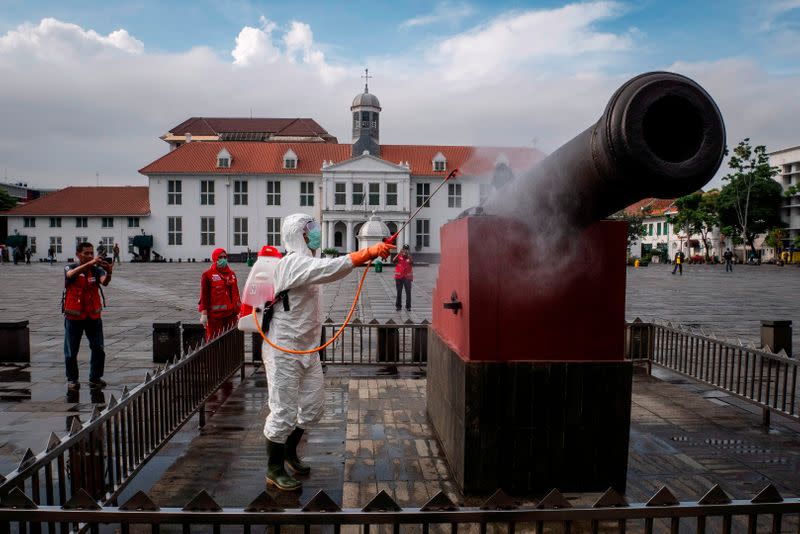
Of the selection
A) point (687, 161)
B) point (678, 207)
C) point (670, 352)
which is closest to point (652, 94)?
point (687, 161)

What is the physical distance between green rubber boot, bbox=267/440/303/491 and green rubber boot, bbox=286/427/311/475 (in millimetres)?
161

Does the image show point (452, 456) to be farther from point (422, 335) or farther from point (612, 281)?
point (422, 335)

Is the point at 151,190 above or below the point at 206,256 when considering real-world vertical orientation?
above

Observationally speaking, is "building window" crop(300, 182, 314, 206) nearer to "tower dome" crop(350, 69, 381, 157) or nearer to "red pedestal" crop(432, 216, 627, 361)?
"tower dome" crop(350, 69, 381, 157)

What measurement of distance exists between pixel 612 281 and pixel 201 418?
13.3ft

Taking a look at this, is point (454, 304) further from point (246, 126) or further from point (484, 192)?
point (246, 126)

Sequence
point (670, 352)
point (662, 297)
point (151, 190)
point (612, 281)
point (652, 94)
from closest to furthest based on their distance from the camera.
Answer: point (652, 94), point (612, 281), point (670, 352), point (662, 297), point (151, 190)

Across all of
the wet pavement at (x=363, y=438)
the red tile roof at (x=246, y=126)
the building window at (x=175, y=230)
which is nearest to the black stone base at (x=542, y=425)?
the wet pavement at (x=363, y=438)

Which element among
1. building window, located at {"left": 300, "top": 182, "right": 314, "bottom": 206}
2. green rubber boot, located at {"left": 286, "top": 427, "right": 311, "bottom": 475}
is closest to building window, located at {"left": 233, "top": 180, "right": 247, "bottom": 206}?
building window, located at {"left": 300, "top": 182, "right": 314, "bottom": 206}

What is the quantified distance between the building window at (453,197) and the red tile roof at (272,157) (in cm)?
240

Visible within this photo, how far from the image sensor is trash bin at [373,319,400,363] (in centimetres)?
868

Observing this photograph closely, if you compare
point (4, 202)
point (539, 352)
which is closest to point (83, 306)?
point (539, 352)

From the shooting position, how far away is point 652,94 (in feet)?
8.14

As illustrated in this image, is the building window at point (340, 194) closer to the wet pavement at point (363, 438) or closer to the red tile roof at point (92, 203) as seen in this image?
the red tile roof at point (92, 203)
